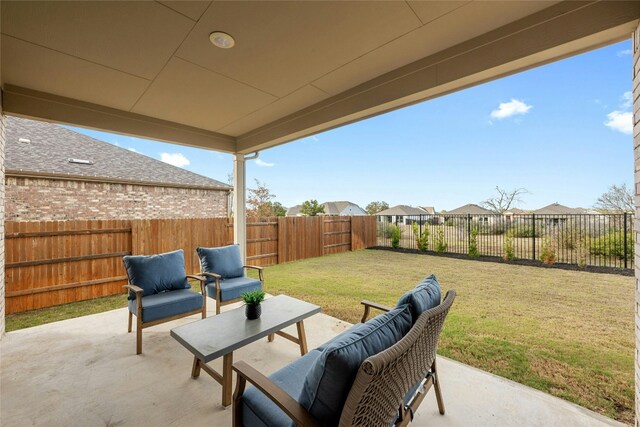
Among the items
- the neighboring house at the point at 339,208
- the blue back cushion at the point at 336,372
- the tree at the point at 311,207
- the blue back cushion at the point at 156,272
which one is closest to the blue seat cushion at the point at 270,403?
the blue back cushion at the point at 336,372

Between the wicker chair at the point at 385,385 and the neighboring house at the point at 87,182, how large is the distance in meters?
8.21

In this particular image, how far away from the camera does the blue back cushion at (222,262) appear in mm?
3623

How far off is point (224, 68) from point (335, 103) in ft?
4.03

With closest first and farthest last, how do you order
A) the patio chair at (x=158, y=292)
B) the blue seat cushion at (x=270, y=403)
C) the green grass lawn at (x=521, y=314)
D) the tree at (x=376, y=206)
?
the blue seat cushion at (x=270, y=403), the green grass lawn at (x=521, y=314), the patio chair at (x=158, y=292), the tree at (x=376, y=206)

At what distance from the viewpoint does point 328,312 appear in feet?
11.9

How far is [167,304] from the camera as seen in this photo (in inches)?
108

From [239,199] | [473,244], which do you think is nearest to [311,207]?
[473,244]

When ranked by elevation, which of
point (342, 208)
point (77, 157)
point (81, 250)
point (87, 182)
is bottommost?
point (81, 250)

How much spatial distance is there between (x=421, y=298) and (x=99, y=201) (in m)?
8.95

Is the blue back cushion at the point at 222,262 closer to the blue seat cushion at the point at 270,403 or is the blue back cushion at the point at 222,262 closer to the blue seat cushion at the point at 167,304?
the blue seat cushion at the point at 167,304

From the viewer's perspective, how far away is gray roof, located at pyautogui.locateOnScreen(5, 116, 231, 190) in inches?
253

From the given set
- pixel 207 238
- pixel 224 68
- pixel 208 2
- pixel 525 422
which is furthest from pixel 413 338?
pixel 207 238

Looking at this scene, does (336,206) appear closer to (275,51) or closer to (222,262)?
(222,262)

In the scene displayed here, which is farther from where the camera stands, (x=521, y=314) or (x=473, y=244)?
(x=473, y=244)
